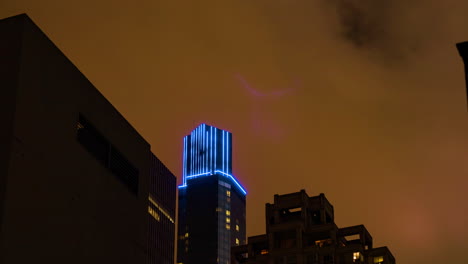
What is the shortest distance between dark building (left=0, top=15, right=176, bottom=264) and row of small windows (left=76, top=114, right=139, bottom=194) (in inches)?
3.3

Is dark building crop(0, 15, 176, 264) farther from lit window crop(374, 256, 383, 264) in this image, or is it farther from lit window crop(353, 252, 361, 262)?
lit window crop(374, 256, 383, 264)

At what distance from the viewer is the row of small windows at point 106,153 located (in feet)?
189

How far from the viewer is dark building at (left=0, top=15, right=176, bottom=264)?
154ft

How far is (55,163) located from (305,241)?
103737 mm

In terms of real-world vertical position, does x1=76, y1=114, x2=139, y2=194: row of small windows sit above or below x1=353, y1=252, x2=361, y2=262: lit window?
below

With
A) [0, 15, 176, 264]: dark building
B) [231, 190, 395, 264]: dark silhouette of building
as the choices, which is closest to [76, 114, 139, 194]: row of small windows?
[0, 15, 176, 264]: dark building

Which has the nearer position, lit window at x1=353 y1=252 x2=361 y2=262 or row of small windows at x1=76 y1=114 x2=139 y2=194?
row of small windows at x1=76 y1=114 x2=139 y2=194

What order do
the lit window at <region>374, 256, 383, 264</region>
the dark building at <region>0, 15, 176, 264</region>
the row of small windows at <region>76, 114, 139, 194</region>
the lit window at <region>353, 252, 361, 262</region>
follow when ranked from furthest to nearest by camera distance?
1. the lit window at <region>374, 256, 383, 264</region>
2. the lit window at <region>353, 252, 361, 262</region>
3. the row of small windows at <region>76, 114, 139, 194</region>
4. the dark building at <region>0, 15, 176, 264</region>

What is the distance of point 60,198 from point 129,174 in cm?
1468

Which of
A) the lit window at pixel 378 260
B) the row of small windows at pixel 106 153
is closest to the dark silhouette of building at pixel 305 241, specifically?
the lit window at pixel 378 260

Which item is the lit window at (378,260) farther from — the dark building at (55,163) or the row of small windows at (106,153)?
Answer: the dark building at (55,163)

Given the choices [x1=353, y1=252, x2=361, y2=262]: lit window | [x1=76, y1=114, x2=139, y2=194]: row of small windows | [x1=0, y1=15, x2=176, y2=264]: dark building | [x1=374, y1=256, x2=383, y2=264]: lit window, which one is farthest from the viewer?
[x1=374, y1=256, x2=383, y2=264]: lit window

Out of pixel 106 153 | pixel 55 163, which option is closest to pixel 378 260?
pixel 106 153

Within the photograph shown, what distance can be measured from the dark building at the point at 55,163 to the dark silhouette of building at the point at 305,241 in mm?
84547
